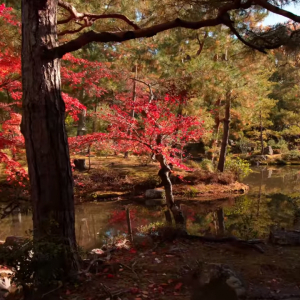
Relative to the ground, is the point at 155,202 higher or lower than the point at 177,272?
lower

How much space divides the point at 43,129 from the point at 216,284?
7.53ft

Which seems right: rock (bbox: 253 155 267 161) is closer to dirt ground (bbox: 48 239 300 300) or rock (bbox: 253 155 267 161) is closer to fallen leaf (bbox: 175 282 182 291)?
dirt ground (bbox: 48 239 300 300)

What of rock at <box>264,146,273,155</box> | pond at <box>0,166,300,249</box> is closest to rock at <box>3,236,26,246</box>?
pond at <box>0,166,300,249</box>

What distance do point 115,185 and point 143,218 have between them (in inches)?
128

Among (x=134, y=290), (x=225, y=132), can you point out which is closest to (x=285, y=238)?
(x=134, y=290)

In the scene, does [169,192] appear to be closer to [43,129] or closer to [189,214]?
[189,214]

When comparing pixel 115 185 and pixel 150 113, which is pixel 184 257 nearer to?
pixel 150 113

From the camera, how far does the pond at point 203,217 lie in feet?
21.4

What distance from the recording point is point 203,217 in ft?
26.1

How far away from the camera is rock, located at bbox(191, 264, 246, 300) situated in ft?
8.51

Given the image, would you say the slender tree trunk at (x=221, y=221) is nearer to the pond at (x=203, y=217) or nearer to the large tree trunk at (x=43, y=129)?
the pond at (x=203, y=217)

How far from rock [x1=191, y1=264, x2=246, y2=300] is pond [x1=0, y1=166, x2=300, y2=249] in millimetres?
2750

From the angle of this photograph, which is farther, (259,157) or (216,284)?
(259,157)

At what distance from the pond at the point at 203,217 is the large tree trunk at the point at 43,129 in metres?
3.13
